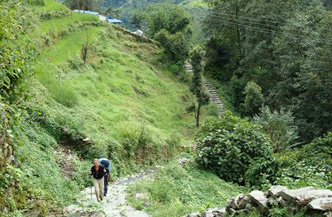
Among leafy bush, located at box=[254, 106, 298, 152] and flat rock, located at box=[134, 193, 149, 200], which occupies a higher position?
flat rock, located at box=[134, 193, 149, 200]

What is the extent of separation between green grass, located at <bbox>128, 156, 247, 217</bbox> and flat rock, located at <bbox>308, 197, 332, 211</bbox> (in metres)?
2.88

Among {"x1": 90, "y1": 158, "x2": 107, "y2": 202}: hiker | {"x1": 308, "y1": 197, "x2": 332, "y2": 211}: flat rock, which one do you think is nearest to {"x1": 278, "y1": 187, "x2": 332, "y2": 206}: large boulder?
{"x1": 308, "y1": 197, "x2": 332, "y2": 211}: flat rock

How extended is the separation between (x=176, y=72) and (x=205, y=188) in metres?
18.4

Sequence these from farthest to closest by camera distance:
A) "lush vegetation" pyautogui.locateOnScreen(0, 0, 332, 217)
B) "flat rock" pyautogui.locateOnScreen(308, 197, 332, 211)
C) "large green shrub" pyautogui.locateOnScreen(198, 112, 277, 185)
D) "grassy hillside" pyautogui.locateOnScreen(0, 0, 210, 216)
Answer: "large green shrub" pyautogui.locateOnScreen(198, 112, 277, 185), "grassy hillside" pyautogui.locateOnScreen(0, 0, 210, 216), "lush vegetation" pyautogui.locateOnScreen(0, 0, 332, 217), "flat rock" pyautogui.locateOnScreen(308, 197, 332, 211)

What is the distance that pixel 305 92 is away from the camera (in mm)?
21422

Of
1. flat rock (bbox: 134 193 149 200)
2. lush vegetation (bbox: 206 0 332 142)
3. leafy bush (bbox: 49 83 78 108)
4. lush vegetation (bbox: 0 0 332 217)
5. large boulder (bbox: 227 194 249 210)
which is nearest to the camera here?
large boulder (bbox: 227 194 249 210)

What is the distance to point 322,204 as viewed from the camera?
20.0 feet

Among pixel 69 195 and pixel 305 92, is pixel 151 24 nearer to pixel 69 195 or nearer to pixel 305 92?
pixel 305 92

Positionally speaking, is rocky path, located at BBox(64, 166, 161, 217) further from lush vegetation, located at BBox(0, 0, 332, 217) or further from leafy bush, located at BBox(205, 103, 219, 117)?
leafy bush, located at BBox(205, 103, 219, 117)

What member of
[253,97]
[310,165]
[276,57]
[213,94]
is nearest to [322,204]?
[310,165]

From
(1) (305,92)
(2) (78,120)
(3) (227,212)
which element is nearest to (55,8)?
(2) (78,120)

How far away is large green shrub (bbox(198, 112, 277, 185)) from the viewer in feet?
41.4

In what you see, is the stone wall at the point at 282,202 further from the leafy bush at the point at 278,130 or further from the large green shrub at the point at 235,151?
the leafy bush at the point at 278,130

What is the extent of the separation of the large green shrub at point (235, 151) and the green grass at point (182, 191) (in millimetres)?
552
